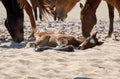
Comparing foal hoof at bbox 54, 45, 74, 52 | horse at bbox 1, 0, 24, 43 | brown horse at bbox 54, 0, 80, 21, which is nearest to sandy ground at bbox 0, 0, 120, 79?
foal hoof at bbox 54, 45, 74, 52

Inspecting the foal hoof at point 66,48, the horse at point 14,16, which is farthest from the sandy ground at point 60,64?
the horse at point 14,16

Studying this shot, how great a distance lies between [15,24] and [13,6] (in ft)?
1.17

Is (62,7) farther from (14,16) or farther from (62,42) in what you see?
(62,42)

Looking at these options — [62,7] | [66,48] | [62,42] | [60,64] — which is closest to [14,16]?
[66,48]

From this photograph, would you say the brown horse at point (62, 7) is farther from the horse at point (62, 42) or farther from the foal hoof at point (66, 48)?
the horse at point (62, 42)

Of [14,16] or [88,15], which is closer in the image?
[88,15]

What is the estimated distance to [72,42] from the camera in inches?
319

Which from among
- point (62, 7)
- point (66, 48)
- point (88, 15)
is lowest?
point (66, 48)

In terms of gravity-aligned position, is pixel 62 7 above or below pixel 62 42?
above

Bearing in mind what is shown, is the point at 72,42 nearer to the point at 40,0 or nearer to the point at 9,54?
the point at 9,54

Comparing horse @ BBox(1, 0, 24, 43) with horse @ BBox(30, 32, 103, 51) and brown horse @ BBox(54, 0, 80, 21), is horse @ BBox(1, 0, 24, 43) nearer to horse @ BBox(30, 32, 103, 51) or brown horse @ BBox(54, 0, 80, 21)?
horse @ BBox(30, 32, 103, 51)

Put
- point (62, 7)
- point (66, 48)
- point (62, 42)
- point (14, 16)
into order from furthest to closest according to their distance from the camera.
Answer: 1. point (62, 42)
2. point (66, 48)
3. point (14, 16)
4. point (62, 7)

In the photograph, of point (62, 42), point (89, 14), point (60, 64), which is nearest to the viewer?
point (60, 64)

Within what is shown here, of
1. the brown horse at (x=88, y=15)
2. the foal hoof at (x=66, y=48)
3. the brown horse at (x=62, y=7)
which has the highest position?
the brown horse at (x=62, y=7)
